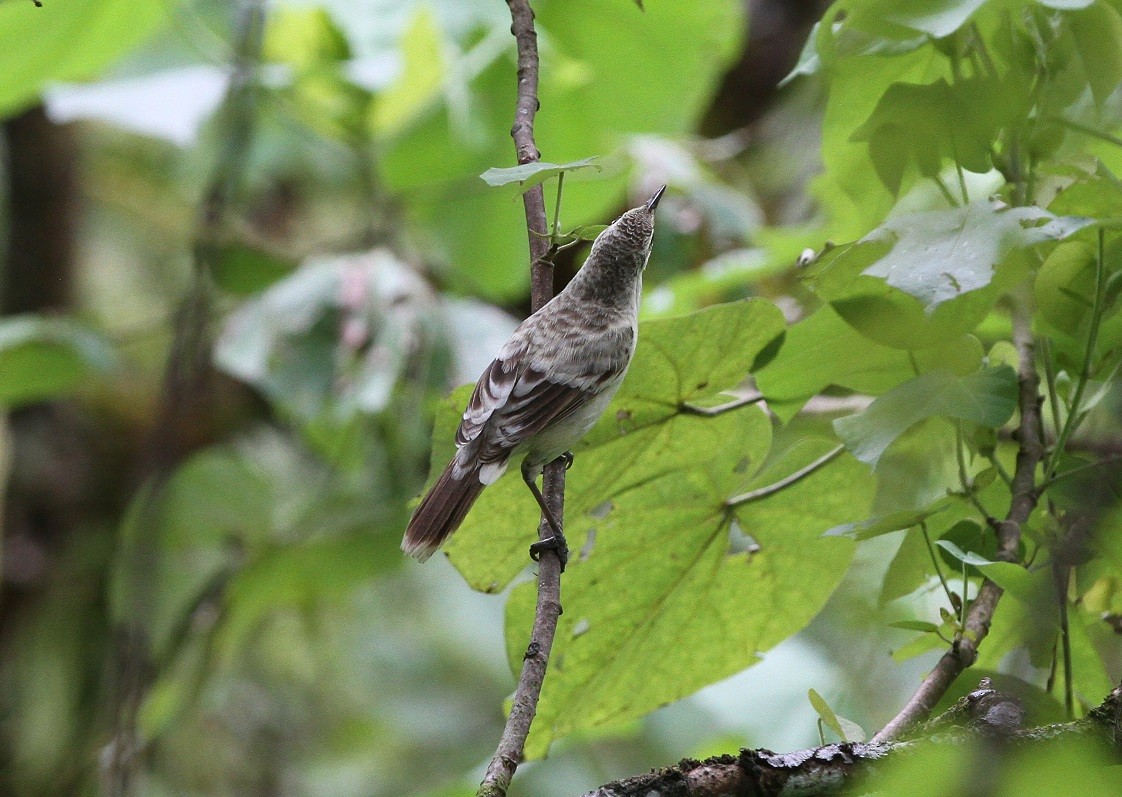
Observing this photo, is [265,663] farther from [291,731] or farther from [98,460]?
[98,460]

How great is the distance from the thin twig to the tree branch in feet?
0.43

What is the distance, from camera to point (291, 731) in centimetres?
429

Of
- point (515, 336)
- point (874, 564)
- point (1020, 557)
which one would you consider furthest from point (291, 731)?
point (1020, 557)

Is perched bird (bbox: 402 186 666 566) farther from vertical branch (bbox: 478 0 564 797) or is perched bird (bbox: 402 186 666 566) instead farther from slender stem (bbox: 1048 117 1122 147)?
slender stem (bbox: 1048 117 1122 147)

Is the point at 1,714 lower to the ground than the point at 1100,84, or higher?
lower

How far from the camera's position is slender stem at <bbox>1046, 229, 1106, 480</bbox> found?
1.10m

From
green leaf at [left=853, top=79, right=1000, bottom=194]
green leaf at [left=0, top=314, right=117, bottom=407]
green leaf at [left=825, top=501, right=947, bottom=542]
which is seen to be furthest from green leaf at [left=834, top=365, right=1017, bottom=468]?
green leaf at [left=0, top=314, right=117, bottom=407]

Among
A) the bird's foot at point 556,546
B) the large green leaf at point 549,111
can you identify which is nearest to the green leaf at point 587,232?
the bird's foot at point 556,546

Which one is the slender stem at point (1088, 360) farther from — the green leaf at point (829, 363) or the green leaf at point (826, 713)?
the green leaf at point (826, 713)

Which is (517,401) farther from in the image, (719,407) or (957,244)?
(957,244)

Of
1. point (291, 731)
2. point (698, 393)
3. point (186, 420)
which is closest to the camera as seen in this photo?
point (698, 393)

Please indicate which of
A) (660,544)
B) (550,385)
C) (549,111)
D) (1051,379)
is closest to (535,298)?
(550,385)

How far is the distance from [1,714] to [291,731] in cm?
107

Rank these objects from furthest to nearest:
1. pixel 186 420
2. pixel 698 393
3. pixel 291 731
Answer: pixel 291 731, pixel 186 420, pixel 698 393
